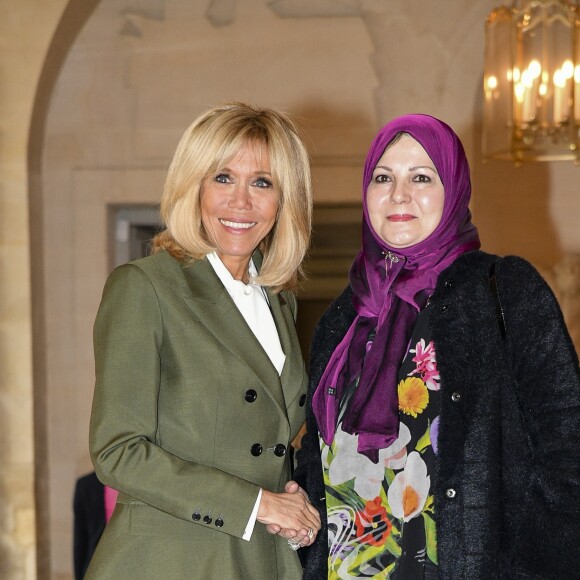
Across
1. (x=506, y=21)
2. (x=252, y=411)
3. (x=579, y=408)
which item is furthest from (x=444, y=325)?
(x=506, y=21)

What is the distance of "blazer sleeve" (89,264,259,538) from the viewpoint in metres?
2.07

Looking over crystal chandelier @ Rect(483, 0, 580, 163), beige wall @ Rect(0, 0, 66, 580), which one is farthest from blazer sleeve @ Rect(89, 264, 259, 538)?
beige wall @ Rect(0, 0, 66, 580)

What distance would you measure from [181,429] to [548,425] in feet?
2.58

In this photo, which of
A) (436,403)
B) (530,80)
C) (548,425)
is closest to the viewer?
(548,425)

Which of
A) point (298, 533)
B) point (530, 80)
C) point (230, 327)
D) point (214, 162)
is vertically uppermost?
point (530, 80)

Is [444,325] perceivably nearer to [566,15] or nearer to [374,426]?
[374,426]

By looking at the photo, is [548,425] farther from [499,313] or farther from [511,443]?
[499,313]

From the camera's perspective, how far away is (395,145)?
227 cm

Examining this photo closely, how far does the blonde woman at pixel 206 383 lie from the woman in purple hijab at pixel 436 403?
123mm

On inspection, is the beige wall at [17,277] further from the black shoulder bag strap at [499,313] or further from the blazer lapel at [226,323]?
the black shoulder bag strap at [499,313]

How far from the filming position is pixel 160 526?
216 centimetres

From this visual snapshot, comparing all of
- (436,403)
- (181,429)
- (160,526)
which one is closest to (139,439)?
(181,429)

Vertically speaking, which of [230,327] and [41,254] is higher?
[41,254]

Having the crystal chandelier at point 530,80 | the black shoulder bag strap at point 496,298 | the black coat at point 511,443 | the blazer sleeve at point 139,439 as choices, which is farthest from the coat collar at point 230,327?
the crystal chandelier at point 530,80
